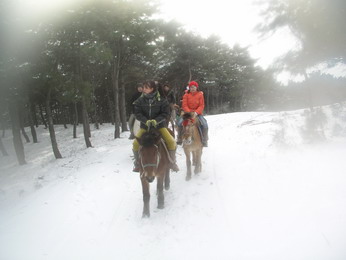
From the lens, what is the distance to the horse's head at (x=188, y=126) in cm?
759

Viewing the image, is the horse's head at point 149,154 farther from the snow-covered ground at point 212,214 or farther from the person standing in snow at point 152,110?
the snow-covered ground at point 212,214

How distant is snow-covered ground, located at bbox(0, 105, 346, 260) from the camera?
498 cm

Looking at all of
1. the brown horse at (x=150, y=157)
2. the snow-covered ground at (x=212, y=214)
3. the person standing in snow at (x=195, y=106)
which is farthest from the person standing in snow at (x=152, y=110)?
the person standing in snow at (x=195, y=106)

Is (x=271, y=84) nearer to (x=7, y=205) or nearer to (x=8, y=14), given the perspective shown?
(x=7, y=205)

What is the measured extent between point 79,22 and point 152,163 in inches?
593

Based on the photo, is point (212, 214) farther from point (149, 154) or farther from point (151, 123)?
point (151, 123)

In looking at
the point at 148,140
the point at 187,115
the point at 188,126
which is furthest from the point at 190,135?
the point at 148,140

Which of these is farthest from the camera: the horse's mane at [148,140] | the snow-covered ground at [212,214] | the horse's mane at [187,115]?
the horse's mane at [187,115]

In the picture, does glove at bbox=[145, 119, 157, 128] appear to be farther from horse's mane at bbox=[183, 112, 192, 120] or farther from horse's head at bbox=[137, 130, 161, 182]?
horse's mane at bbox=[183, 112, 192, 120]

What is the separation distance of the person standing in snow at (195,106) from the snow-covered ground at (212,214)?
4.83ft

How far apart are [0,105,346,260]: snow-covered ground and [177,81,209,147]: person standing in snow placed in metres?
1.47

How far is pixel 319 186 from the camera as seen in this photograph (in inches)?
250

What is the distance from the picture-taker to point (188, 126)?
7773 millimetres

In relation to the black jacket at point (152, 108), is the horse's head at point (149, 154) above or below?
below
